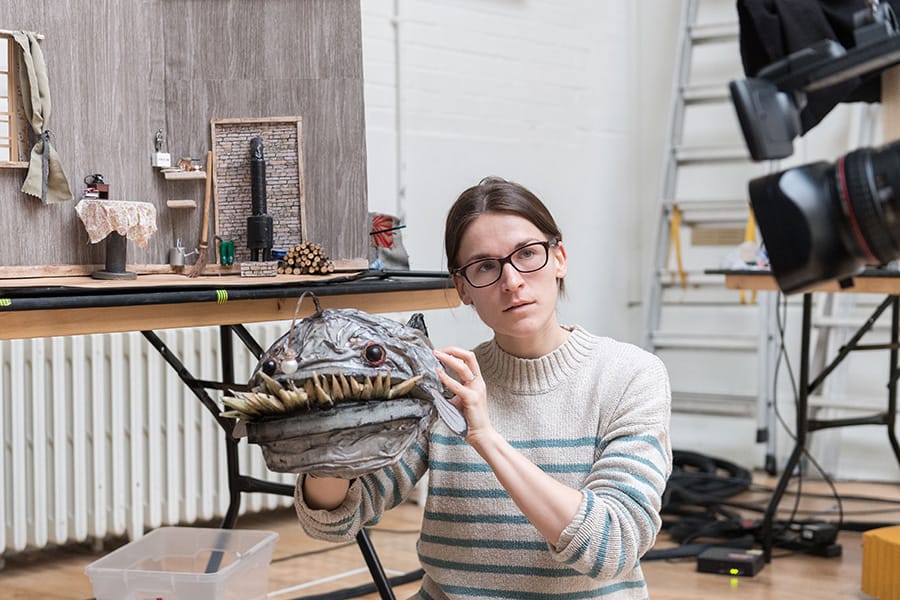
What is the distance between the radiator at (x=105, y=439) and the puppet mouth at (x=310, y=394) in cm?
196

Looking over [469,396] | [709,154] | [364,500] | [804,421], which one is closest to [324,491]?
[364,500]

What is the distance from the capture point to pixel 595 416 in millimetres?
1574

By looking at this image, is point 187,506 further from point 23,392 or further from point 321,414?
point 321,414

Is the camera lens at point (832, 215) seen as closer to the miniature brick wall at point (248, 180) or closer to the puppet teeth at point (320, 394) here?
the puppet teeth at point (320, 394)

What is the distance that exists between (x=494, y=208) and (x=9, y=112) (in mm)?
880

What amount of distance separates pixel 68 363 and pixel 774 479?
2582mm

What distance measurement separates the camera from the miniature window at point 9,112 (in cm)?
186

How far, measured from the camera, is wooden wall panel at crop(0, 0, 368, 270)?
2008 millimetres

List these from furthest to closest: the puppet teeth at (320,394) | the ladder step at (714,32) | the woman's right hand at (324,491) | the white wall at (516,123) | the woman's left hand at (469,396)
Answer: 1. the ladder step at (714,32)
2. the white wall at (516,123)
3. the woman's right hand at (324,491)
4. the woman's left hand at (469,396)
5. the puppet teeth at (320,394)

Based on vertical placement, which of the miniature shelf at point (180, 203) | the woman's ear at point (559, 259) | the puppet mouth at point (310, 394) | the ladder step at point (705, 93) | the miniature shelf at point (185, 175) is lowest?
the puppet mouth at point (310, 394)

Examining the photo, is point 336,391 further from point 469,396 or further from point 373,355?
point 469,396

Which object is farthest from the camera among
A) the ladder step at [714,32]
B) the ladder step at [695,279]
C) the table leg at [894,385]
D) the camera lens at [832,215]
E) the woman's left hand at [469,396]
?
the ladder step at [695,279]

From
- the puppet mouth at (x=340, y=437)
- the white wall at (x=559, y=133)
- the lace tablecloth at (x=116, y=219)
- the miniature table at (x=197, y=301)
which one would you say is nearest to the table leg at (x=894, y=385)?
the white wall at (x=559, y=133)

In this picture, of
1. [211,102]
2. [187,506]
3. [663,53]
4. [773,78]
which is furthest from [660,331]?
[773,78]
